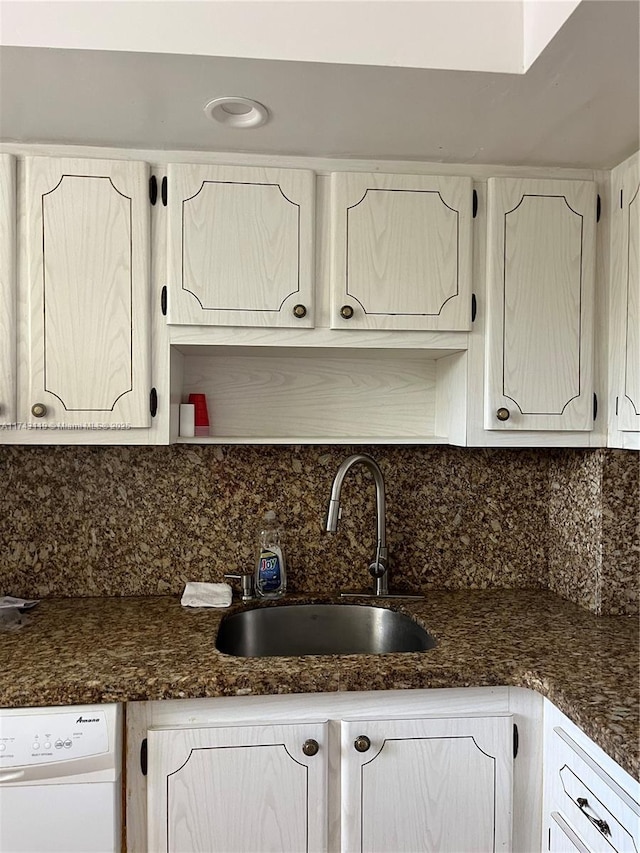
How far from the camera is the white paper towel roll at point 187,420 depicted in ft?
6.61

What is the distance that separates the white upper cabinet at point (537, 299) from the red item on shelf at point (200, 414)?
0.82m

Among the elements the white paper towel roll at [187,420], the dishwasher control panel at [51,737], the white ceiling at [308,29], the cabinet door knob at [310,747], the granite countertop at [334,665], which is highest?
the white ceiling at [308,29]

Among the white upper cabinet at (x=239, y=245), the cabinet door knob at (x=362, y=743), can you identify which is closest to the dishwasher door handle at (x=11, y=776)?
the cabinet door knob at (x=362, y=743)

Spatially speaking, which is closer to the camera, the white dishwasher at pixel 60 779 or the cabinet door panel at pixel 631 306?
the white dishwasher at pixel 60 779

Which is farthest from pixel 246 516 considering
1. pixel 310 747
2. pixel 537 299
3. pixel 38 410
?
pixel 537 299

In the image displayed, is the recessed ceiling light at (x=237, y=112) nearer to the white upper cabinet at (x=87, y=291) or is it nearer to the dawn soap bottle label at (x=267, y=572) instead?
the white upper cabinet at (x=87, y=291)

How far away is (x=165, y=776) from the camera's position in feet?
4.97

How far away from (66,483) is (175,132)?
1.05 metres

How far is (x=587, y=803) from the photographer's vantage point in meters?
1.36

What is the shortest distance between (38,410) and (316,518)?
0.88 m

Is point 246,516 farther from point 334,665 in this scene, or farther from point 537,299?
point 537,299

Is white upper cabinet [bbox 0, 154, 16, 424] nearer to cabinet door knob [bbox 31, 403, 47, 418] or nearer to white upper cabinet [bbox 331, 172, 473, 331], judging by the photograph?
cabinet door knob [bbox 31, 403, 47, 418]

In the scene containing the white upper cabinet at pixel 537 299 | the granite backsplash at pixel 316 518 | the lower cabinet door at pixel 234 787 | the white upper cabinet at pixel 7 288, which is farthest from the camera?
the granite backsplash at pixel 316 518

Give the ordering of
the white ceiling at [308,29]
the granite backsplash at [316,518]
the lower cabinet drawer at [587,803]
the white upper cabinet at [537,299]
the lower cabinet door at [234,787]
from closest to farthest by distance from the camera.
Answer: the lower cabinet drawer at [587,803], the white ceiling at [308,29], the lower cabinet door at [234,787], the white upper cabinet at [537,299], the granite backsplash at [316,518]
